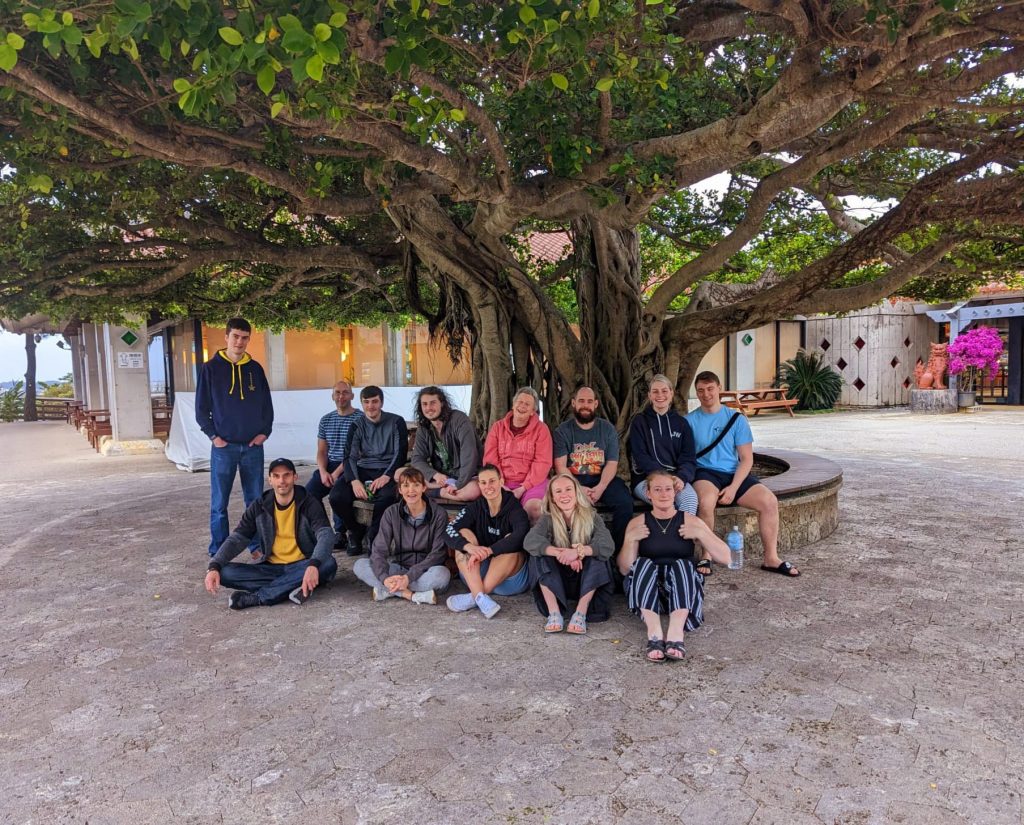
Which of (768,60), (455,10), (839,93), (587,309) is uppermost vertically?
(768,60)

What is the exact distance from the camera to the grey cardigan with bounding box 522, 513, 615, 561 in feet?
13.7

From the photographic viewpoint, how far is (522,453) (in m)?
5.18

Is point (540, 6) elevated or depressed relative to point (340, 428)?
elevated

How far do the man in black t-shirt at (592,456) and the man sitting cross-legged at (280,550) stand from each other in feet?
5.65

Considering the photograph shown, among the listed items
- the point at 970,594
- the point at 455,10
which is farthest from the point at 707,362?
the point at 455,10

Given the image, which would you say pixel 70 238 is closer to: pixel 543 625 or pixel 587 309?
pixel 587 309

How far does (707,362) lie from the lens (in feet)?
75.2

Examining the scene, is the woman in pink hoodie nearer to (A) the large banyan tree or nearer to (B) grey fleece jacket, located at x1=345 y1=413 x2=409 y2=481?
(B) grey fleece jacket, located at x1=345 y1=413 x2=409 y2=481

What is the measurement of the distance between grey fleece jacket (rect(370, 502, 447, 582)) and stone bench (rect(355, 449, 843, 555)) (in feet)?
1.76

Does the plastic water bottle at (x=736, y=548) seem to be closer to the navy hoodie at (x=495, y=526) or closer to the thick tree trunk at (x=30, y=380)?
the navy hoodie at (x=495, y=526)

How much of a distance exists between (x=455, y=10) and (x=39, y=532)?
6331 millimetres

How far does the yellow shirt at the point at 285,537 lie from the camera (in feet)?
15.6

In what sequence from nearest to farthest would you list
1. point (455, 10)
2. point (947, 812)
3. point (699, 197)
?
point (947, 812)
point (455, 10)
point (699, 197)

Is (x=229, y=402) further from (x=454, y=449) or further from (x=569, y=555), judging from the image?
(x=569, y=555)
